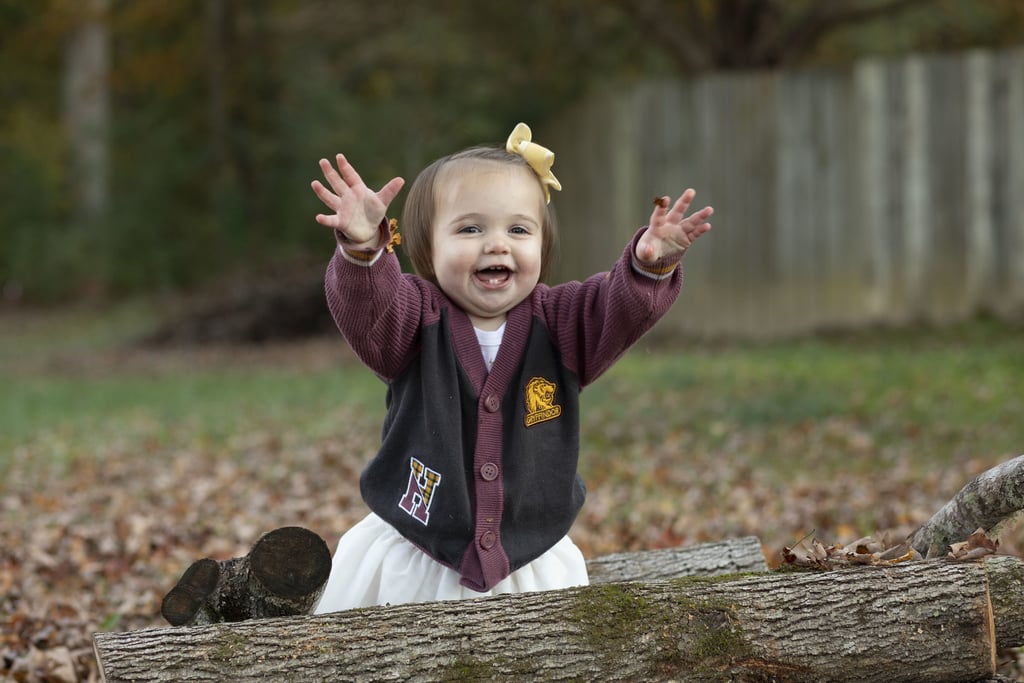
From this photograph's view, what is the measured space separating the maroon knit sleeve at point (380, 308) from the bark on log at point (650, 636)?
77 cm

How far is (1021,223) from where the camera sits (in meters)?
12.3

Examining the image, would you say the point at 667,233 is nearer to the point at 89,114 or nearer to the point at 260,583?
the point at 260,583

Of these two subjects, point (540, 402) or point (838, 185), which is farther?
point (838, 185)

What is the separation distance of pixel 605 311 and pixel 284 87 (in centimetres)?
1991

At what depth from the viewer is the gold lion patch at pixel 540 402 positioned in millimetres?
3562

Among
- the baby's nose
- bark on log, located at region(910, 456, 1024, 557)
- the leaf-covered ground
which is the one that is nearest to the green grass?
the leaf-covered ground

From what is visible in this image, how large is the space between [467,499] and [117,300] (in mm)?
20494

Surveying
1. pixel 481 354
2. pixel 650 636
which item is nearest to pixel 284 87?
pixel 481 354

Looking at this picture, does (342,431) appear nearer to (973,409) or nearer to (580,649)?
(973,409)

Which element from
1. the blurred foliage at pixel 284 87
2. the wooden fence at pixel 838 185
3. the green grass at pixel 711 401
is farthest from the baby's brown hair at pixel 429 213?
the wooden fence at pixel 838 185

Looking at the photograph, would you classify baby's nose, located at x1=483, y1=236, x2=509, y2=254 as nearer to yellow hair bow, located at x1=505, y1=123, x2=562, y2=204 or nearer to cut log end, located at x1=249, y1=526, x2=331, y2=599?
yellow hair bow, located at x1=505, y1=123, x2=562, y2=204

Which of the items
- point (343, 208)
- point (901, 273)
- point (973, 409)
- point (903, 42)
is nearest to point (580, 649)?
point (343, 208)

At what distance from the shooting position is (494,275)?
358 centimetres

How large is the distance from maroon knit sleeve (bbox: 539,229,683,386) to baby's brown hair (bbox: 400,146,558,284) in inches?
7.7
